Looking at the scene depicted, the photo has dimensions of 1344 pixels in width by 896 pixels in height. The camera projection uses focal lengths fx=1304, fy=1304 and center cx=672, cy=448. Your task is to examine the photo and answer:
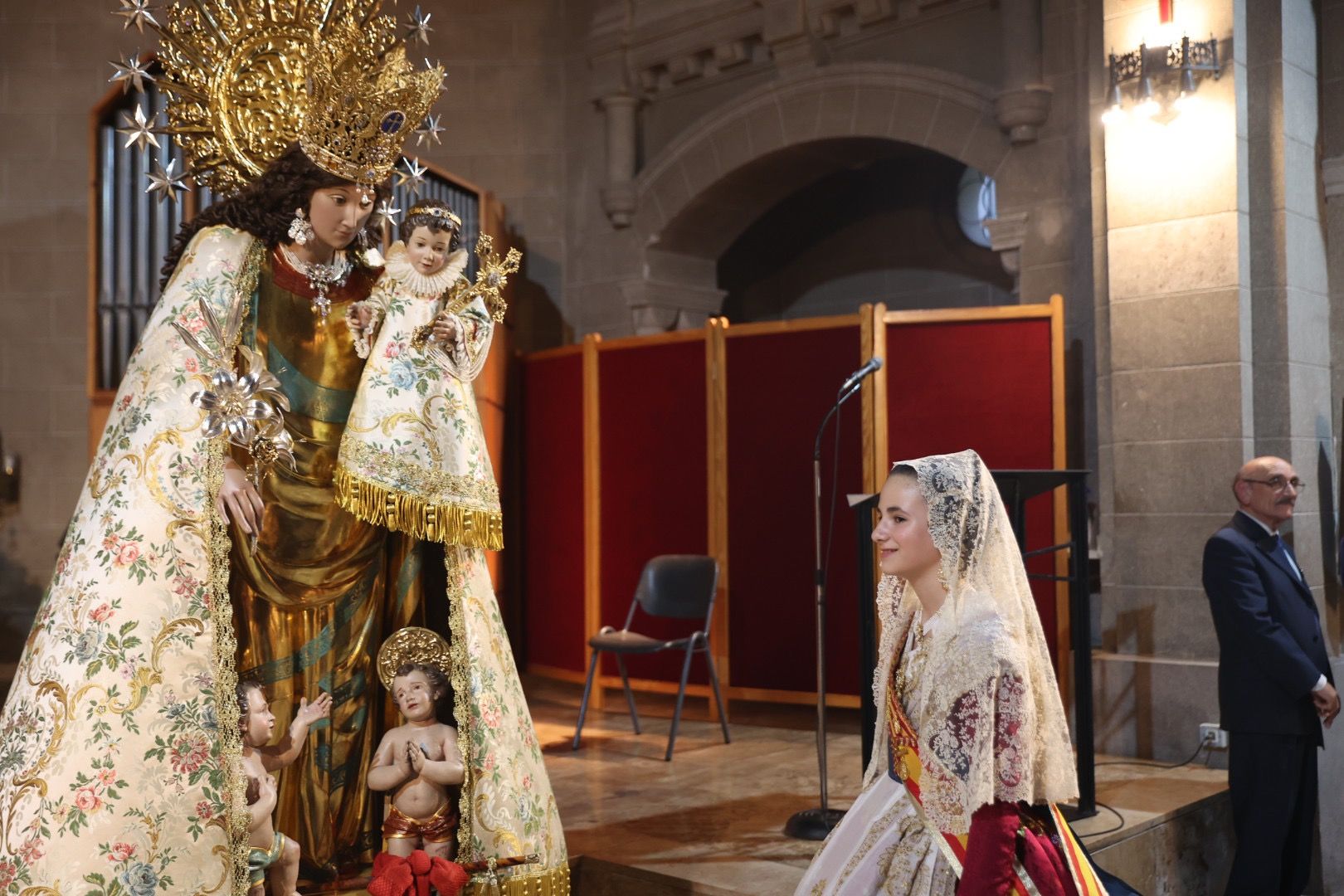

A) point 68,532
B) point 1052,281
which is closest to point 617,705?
point 1052,281

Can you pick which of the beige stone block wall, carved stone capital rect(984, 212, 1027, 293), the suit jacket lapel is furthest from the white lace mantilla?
the beige stone block wall

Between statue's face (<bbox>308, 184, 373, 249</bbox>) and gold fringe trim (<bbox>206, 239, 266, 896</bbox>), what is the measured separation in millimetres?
257

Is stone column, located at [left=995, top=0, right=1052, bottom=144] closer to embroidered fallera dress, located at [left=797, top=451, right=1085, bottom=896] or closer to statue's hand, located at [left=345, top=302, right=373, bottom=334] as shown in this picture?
statue's hand, located at [left=345, top=302, right=373, bottom=334]

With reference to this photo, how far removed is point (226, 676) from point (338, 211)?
3.69 feet

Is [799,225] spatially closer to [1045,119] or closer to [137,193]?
[1045,119]

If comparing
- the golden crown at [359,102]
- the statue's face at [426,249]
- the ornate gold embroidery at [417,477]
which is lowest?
the ornate gold embroidery at [417,477]

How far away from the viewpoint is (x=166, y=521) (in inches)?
115

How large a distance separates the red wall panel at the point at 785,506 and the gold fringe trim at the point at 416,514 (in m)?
3.08

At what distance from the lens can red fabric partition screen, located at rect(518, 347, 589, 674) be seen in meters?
7.29

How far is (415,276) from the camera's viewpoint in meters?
3.24

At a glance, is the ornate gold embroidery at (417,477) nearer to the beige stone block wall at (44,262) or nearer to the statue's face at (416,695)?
the statue's face at (416,695)

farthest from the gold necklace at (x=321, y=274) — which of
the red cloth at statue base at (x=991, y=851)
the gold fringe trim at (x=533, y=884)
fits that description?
the red cloth at statue base at (x=991, y=851)

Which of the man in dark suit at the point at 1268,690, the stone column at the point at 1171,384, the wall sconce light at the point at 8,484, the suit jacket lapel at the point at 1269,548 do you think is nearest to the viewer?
the man in dark suit at the point at 1268,690

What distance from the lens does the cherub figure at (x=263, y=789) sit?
116 inches
